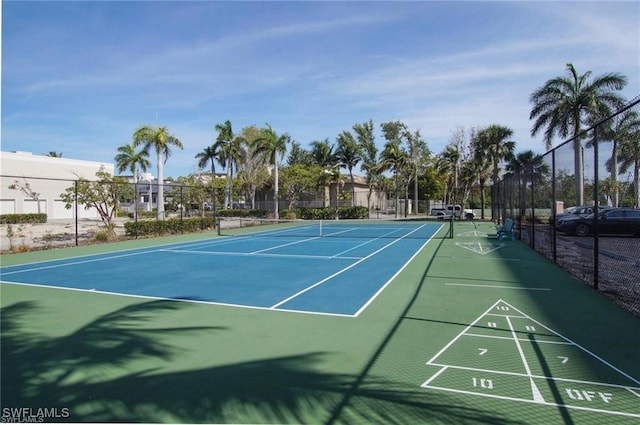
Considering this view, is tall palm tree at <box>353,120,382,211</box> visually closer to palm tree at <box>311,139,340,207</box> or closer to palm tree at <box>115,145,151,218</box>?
palm tree at <box>311,139,340,207</box>

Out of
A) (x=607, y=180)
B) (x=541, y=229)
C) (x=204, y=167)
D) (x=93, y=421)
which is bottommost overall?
(x=93, y=421)

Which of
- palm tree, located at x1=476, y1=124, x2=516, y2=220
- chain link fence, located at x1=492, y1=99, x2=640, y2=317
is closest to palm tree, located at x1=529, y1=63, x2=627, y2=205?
palm tree, located at x1=476, y1=124, x2=516, y2=220

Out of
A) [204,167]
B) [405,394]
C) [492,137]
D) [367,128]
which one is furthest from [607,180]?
[204,167]

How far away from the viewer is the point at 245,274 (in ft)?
39.0

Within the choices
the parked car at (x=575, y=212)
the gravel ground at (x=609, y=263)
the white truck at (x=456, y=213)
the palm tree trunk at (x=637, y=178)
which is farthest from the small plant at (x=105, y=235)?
the white truck at (x=456, y=213)

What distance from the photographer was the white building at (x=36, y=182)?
44.2 metres

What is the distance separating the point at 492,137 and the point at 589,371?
44.0 m

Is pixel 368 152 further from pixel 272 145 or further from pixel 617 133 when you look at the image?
pixel 617 133

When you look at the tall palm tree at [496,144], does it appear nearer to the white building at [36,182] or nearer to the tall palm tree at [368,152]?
the tall palm tree at [368,152]

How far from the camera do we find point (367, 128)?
190ft

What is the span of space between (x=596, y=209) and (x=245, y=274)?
8.38 m

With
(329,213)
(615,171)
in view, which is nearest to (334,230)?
(329,213)

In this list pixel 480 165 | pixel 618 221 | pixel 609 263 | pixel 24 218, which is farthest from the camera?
pixel 480 165

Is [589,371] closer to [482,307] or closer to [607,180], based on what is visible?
[482,307]
